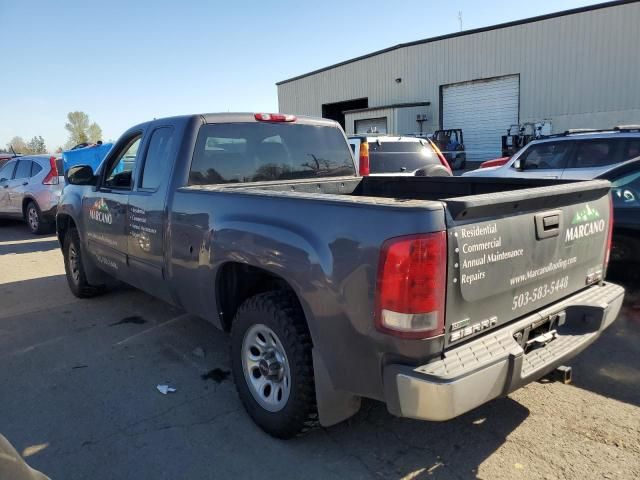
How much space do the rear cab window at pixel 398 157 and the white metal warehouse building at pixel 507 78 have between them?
1569 centimetres

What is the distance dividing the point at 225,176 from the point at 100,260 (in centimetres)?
203

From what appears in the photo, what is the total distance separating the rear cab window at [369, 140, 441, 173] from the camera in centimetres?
873

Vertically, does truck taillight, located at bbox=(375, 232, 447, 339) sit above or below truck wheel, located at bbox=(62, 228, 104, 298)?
above

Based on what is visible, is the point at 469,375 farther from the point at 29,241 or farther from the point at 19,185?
the point at 19,185

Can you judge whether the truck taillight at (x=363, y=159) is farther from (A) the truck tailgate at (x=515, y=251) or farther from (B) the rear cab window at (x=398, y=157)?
(A) the truck tailgate at (x=515, y=251)

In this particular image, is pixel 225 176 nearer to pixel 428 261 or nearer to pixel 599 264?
pixel 428 261

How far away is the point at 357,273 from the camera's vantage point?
2.34m

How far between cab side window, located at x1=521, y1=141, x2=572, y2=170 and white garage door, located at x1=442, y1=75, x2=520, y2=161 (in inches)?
644

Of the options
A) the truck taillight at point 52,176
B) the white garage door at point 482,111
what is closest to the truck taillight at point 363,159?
the truck taillight at point 52,176

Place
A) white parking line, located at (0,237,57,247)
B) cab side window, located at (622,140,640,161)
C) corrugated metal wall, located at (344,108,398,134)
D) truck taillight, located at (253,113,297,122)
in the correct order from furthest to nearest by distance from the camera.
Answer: corrugated metal wall, located at (344,108,398,134) → white parking line, located at (0,237,57,247) → cab side window, located at (622,140,640,161) → truck taillight, located at (253,113,297,122)

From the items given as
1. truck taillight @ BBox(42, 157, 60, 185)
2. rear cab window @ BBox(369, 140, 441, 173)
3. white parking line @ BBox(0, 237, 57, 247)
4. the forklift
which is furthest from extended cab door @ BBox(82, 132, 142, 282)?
the forklift

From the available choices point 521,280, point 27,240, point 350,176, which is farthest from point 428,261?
point 27,240

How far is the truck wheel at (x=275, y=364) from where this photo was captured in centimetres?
277

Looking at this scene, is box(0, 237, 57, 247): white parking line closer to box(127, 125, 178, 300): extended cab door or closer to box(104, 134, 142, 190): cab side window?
box(104, 134, 142, 190): cab side window
